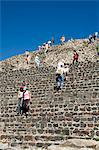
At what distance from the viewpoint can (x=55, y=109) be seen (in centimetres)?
1511

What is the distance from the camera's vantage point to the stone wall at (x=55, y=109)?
13406 mm

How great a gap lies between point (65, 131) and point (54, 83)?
514cm

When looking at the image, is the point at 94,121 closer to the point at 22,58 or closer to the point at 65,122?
the point at 65,122

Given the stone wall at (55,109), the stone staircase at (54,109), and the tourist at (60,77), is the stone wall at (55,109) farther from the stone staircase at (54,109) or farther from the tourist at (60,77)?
the tourist at (60,77)

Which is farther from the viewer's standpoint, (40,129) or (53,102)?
(53,102)

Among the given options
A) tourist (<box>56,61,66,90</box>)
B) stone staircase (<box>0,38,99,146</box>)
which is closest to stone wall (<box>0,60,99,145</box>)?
stone staircase (<box>0,38,99,146</box>)

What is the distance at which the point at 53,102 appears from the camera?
15.8 m

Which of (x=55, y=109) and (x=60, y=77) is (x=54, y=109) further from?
(x=60, y=77)

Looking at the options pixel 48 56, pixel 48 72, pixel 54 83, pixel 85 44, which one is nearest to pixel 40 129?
pixel 54 83

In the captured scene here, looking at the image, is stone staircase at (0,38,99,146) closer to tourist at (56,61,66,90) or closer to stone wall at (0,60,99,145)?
stone wall at (0,60,99,145)

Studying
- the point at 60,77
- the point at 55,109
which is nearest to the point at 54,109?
the point at 55,109

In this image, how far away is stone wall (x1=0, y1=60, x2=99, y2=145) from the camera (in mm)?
13406

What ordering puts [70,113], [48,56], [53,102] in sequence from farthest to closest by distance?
[48,56], [53,102], [70,113]

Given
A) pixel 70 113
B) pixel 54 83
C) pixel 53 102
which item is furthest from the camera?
pixel 54 83
